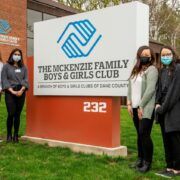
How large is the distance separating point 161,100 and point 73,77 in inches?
89.6

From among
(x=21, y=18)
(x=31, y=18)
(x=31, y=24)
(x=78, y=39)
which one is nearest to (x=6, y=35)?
(x=21, y=18)

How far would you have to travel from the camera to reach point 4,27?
1967 centimetres

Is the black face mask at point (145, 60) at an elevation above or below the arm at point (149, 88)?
above

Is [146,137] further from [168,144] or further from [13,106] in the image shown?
[13,106]

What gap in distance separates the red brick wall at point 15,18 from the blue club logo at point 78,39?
1296 centimetres

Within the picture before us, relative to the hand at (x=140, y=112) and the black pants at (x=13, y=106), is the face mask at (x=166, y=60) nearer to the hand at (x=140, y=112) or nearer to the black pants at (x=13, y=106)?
the hand at (x=140, y=112)

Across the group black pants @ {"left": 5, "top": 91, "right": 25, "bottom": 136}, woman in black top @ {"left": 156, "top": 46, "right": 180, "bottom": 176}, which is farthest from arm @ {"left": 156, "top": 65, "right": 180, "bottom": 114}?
black pants @ {"left": 5, "top": 91, "right": 25, "bottom": 136}

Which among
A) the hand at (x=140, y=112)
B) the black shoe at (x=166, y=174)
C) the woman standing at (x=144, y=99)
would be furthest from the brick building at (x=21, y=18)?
the black shoe at (x=166, y=174)

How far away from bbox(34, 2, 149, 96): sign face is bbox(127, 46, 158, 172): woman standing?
2.15ft

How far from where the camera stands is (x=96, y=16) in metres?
6.56

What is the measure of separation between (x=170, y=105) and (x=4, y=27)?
16.2 meters

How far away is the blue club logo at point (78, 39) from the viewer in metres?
6.62

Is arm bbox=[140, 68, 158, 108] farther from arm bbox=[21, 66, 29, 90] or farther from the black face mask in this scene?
arm bbox=[21, 66, 29, 90]

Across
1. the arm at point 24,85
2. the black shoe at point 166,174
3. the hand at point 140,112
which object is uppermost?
the arm at point 24,85
